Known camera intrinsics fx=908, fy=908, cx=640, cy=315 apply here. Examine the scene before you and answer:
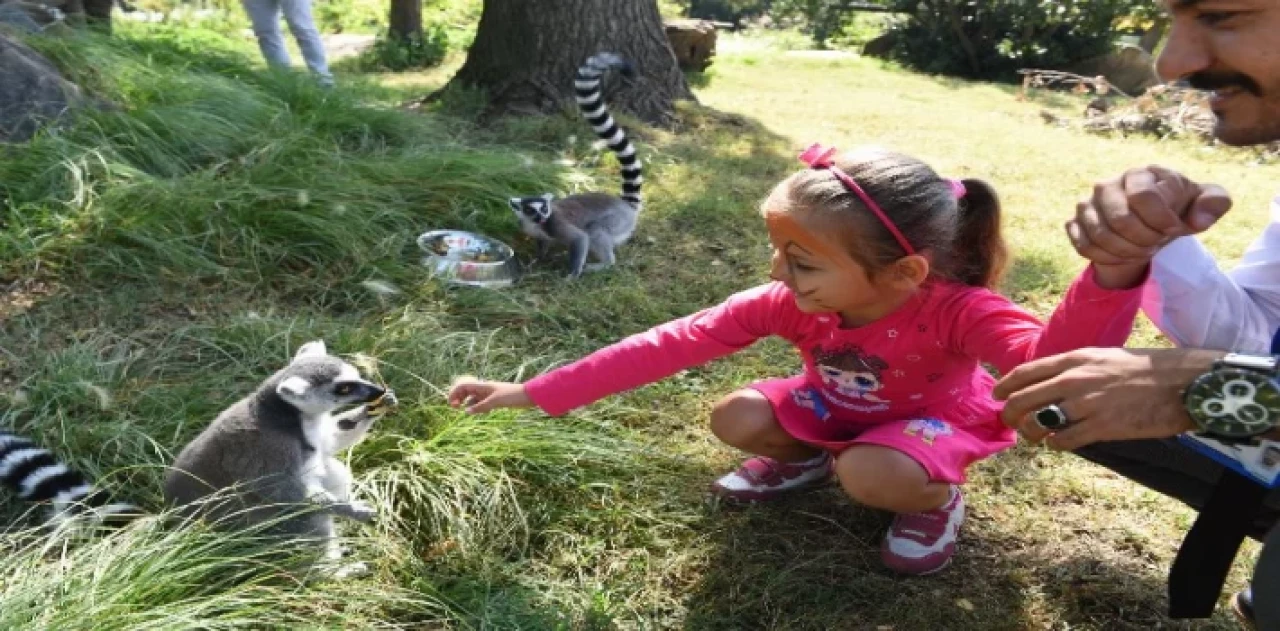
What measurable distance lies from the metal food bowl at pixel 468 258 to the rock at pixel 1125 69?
13.0 meters

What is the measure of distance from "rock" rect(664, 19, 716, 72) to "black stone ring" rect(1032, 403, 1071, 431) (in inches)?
401

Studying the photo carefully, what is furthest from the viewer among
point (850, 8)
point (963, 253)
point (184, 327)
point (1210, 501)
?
point (850, 8)

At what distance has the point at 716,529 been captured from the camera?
2.39 metres

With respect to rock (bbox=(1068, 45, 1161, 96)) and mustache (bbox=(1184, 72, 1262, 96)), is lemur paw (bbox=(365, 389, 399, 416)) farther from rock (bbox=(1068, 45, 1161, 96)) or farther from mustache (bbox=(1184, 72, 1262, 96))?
rock (bbox=(1068, 45, 1161, 96))

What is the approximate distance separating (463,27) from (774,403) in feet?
45.8

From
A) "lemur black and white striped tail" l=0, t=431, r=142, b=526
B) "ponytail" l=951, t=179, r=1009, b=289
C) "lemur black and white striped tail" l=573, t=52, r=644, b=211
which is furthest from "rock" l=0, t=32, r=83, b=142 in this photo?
"ponytail" l=951, t=179, r=1009, b=289

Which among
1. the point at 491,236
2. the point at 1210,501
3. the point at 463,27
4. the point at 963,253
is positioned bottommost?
the point at 463,27

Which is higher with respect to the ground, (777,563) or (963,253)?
(963,253)

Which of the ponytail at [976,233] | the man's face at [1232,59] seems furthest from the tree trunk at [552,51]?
the man's face at [1232,59]

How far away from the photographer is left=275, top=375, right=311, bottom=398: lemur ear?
211 centimetres

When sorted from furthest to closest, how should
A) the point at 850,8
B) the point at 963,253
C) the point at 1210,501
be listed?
the point at 850,8, the point at 963,253, the point at 1210,501

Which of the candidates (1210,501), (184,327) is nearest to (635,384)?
(1210,501)

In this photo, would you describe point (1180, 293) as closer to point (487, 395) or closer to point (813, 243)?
point (813, 243)

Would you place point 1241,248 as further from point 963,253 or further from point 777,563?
point 777,563
